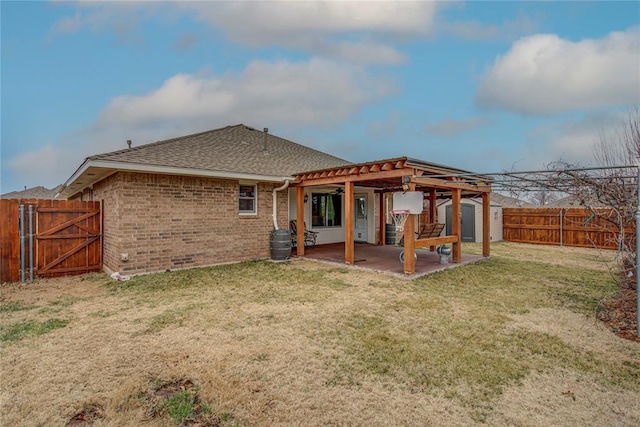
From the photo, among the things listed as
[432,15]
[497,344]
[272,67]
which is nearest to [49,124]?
[272,67]

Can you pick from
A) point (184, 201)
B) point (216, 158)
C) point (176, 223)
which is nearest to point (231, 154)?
point (216, 158)

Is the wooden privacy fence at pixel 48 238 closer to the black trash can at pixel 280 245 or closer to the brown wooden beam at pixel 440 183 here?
the black trash can at pixel 280 245

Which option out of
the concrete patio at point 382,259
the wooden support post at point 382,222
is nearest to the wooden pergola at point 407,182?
the concrete patio at point 382,259

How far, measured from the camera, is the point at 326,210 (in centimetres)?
1411

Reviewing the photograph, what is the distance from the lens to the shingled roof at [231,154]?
26.9 feet

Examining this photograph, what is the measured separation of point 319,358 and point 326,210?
10.6m

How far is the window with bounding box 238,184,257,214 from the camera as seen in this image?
9984 mm

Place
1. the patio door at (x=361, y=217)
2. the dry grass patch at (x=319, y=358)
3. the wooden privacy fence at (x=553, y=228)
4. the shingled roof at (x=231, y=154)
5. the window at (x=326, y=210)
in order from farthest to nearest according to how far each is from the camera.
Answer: the patio door at (x=361, y=217) → the wooden privacy fence at (x=553, y=228) → the window at (x=326, y=210) → the shingled roof at (x=231, y=154) → the dry grass patch at (x=319, y=358)

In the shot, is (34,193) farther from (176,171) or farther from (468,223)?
(468,223)

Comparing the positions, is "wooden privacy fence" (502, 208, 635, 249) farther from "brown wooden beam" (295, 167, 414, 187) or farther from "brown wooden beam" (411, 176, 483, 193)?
"brown wooden beam" (295, 167, 414, 187)

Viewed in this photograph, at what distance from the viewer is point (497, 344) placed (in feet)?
13.2

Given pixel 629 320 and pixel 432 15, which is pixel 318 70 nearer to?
pixel 432 15

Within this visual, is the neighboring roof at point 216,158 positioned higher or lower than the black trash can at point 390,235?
higher

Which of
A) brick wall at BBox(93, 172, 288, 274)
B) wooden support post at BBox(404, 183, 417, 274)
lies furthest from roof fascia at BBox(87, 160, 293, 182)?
wooden support post at BBox(404, 183, 417, 274)
